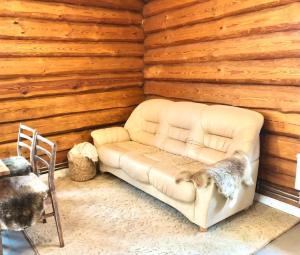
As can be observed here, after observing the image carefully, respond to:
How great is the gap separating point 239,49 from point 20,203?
8.39 feet

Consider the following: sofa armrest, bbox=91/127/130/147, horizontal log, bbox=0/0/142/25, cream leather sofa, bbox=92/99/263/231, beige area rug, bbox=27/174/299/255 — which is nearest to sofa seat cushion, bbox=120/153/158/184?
cream leather sofa, bbox=92/99/263/231

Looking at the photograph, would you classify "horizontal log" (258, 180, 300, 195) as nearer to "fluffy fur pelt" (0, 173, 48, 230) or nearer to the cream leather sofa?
the cream leather sofa

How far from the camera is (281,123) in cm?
290

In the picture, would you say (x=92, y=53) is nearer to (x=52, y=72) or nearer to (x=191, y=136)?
(x=52, y=72)

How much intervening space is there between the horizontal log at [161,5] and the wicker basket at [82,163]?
212 centimetres

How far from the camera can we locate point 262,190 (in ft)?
10.4

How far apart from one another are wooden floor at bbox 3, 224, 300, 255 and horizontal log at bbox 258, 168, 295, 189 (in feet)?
1.67

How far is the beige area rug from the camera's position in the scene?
7.77 feet

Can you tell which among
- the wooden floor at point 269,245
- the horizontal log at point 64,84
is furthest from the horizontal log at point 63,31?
the wooden floor at point 269,245

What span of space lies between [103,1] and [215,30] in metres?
1.58

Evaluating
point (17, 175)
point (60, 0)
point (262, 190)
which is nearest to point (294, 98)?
point (262, 190)

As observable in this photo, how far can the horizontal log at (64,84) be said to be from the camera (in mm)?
3418

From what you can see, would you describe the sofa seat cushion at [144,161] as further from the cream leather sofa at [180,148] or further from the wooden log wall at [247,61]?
the wooden log wall at [247,61]

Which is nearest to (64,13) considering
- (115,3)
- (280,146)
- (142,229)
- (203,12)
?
(115,3)
